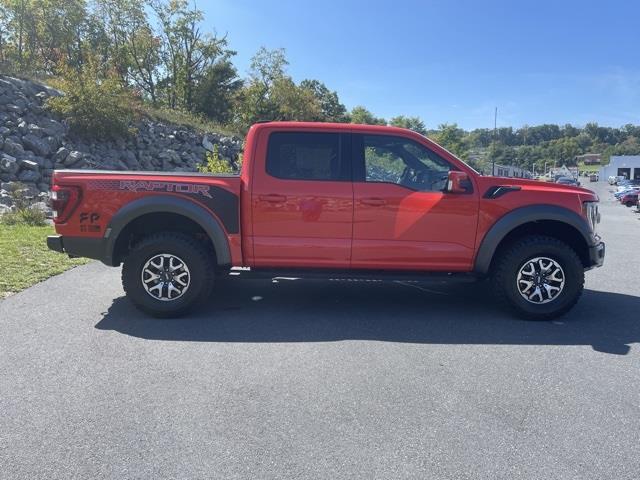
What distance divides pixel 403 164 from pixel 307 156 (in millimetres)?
1013

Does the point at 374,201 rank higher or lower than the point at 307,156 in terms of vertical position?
lower

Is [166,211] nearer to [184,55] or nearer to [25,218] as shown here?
[25,218]

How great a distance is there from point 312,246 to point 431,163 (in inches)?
60.1

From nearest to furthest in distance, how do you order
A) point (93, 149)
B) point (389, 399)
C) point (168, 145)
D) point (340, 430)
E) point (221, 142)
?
point (340, 430) → point (389, 399) → point (93, 149) → point (168, 145) → point (221, 142)

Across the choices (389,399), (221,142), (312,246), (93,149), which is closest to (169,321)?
(312,246)

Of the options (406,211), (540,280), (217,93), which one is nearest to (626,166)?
(217,93)

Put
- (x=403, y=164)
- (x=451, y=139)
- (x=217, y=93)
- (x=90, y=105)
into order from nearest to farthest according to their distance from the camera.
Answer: (x=403, y=164), (x=90, y=105), (x=217, y=93), (x=451, y=139)

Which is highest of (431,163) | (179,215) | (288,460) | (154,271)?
(431,163)

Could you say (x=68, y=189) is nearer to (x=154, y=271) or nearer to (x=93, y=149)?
(x=154, y=271)

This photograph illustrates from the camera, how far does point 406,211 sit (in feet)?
16.7

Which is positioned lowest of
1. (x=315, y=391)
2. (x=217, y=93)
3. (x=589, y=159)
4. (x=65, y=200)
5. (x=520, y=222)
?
(x=315, y=391)

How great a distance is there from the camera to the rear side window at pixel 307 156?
16.9 feet

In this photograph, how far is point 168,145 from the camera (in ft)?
74.1

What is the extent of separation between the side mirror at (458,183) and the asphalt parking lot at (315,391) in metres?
1.37
